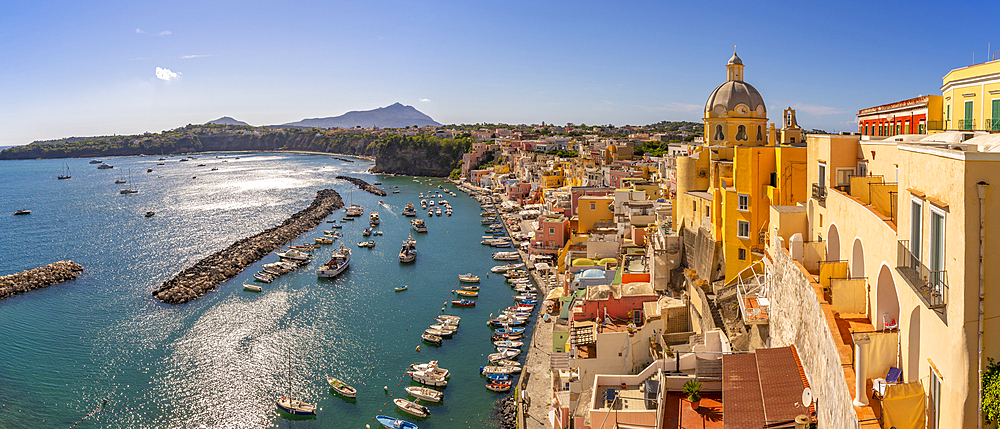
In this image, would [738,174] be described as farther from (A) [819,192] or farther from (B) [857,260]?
(B) [857,260]

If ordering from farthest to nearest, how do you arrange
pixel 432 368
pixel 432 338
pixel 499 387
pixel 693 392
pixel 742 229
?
1. pixel 432 338
2. pixel 432 368
3. pixel 499 387
4. pixel 742 229
5. pixel 693 392

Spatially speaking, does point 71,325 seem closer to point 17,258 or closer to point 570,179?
point 17,258

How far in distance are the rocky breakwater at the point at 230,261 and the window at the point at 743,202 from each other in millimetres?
21603

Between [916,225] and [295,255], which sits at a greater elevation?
[916,225]

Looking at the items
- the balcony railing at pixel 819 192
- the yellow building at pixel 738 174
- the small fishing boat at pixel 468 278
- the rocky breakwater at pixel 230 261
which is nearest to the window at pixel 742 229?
the yellow building at pixel 738 174

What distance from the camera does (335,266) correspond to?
29.2 metres

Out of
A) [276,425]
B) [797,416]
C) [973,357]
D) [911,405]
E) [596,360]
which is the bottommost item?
[276,425]

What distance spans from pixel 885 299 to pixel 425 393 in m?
12.4

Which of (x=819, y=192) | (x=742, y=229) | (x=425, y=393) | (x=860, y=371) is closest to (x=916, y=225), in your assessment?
(x=860, y=371)

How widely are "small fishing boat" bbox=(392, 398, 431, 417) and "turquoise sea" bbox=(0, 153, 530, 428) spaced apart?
23 cm

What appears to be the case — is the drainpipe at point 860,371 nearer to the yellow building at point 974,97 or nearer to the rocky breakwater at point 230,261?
the yellow building at point 974,97

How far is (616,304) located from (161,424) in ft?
37.6

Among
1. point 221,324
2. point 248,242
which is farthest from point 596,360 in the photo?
point 248,242

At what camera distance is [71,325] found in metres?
22.1
